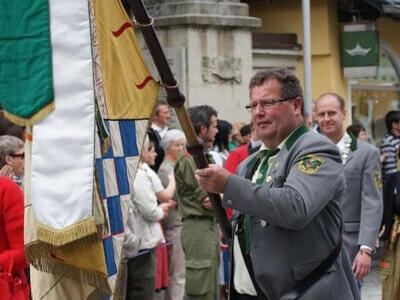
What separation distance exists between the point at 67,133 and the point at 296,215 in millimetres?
1078

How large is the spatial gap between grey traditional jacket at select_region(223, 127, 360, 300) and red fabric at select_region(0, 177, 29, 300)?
1.59 metres

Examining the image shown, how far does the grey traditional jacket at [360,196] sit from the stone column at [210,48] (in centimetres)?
700

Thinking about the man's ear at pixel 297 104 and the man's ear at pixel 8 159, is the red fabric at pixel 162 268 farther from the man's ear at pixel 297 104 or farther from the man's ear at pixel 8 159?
the man's ear at pixel 297 104

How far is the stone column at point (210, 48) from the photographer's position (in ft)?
49.1

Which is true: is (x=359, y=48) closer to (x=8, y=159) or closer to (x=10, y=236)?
Result: (x=8, y=159)

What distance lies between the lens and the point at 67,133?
499 cm

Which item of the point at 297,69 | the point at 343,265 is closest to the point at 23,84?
the point at 343,265

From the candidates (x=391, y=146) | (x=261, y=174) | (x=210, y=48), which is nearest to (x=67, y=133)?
(x=261, y=174)

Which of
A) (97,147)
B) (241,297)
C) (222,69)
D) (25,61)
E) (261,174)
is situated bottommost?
(241,297)

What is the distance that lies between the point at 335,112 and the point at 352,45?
1150 centimetres

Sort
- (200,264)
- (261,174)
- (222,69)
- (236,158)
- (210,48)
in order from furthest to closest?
1. (222,69)
2. (210,48)
3. (236,158)
4. (200,264)
5. (261,174)

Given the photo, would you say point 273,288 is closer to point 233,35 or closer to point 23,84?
point 23,84

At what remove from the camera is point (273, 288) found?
16.4 feet

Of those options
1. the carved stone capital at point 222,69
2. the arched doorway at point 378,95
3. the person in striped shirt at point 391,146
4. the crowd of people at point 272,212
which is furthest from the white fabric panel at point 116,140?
the arched doorway at point 378,95
